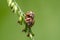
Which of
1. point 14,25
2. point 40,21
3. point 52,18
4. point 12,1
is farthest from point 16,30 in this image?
point 12,1

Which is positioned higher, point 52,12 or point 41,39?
point 52,12

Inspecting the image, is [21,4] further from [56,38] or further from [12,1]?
[12,1]

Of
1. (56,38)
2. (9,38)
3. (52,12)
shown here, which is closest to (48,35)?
(56,38)

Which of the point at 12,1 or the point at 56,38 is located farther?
the point at 56,38

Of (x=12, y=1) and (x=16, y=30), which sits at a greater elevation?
(x=12, y=1)

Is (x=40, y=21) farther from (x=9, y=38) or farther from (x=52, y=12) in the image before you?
(x=9, y=38)

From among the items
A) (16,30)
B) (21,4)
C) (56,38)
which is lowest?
(56,38)
